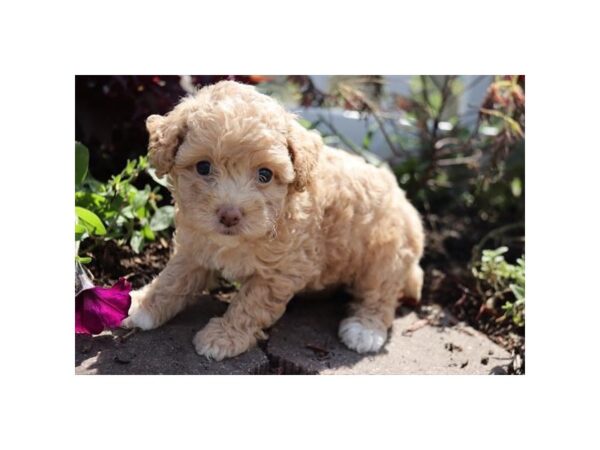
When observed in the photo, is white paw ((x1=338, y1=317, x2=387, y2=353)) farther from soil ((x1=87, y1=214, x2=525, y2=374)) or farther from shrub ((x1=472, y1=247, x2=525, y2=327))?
shrub ((x1=472, y1=247, x2=525, y2=327))

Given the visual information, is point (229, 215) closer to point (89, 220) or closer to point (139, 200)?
point (89, 220)

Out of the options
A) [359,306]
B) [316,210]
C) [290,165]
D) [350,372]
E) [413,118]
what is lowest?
[350,372]

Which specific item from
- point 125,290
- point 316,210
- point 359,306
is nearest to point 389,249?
point 359,306

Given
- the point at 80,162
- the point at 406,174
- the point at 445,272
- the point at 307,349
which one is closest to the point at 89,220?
the point at 80,162

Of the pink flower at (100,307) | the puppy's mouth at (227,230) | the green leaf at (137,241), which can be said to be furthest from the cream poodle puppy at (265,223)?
the green leaf at (137,241)

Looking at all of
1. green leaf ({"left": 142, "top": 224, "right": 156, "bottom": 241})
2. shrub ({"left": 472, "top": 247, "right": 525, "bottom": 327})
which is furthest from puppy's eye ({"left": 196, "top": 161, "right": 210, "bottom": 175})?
shrub ({"left": 472, "top": 247, "right": 525, "bottom": 327})

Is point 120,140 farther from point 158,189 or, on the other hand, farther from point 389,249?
point 389,249
